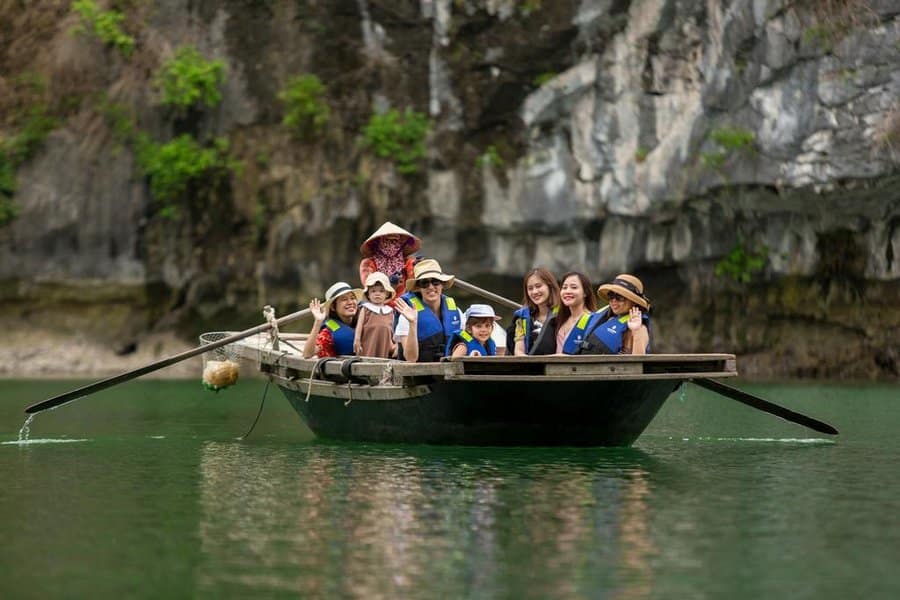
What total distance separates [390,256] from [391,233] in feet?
0.70

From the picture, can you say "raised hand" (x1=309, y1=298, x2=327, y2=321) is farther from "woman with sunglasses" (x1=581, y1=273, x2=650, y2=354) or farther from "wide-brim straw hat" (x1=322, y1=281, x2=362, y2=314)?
"woman with sunglasses" (x1=581, y1=273, x2=650, y2=354)

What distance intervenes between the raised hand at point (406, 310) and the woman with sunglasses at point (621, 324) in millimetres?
1397

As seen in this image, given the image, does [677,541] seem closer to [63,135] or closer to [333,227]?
[333,227]

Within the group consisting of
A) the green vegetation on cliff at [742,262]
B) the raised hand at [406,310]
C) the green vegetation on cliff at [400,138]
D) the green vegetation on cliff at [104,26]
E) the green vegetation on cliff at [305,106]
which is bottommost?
the raised hand at [406,310]

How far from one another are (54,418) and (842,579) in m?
10.8

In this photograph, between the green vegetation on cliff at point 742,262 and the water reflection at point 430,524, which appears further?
the green vegetation on cliff at point 742,262

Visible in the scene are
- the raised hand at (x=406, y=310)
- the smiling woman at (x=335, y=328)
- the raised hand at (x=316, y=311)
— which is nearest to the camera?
the raised hand at (x=406, y=310)

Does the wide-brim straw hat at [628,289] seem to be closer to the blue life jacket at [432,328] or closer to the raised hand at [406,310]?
the blue life jacket at [432,328]

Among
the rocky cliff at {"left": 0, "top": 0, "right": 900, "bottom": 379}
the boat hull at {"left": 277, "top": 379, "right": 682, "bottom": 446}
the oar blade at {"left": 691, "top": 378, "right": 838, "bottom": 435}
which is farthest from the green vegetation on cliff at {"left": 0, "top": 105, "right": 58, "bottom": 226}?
the oar blade at {"left": 691, "top": 378, "right": 838, "bottom": 435}

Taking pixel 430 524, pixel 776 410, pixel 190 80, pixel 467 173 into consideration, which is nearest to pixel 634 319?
pixel 776 410

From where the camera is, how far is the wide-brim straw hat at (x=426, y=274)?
1163 centimetres

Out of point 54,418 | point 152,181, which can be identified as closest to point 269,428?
point 54,418

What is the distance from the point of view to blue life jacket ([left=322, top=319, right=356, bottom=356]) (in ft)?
40.8

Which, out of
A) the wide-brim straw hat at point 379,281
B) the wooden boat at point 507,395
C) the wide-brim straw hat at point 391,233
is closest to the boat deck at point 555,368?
the wooden boat at point 507,395
